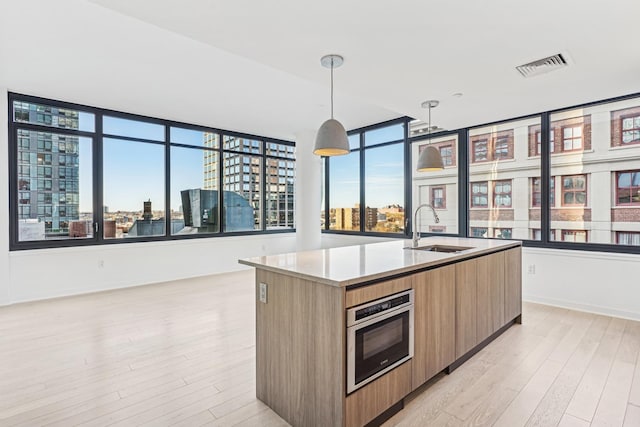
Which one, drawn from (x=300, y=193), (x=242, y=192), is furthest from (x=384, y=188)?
(x=242, y=192)

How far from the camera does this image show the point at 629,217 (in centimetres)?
387

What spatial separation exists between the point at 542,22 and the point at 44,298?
650 cm

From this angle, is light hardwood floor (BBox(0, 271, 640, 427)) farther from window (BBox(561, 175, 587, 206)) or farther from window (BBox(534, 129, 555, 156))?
window (BBox(534, 129, 555, 156))

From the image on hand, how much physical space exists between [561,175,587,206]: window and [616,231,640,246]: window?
0.52 meters

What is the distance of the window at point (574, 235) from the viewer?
4.19 meters

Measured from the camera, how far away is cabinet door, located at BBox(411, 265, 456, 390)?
2.14m

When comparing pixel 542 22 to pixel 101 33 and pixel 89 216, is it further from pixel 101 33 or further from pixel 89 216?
pixel 89 216

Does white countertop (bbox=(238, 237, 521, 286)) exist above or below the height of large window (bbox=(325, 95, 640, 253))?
below

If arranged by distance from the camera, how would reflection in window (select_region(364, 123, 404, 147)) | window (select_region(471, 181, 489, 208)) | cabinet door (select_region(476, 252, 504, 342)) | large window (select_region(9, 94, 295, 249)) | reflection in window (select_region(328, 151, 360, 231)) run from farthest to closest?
reflection in window (select_region(328, 151, 360, 231))
reflection in window (select_region(364, 123, 404, 147))
window (select_region(471, 181, 489, 208))
large window (select_region(9, 94, 295, 249))
cabinet door (select_region(476, 252, 504, 342))

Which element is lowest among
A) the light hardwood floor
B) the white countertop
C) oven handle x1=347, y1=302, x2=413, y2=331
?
the light hardwood floor

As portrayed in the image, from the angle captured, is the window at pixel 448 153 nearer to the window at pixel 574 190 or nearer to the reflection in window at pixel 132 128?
the window at pixel 574 190

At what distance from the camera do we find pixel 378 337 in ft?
6.13

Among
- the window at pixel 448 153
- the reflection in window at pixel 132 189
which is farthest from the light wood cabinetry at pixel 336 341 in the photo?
the reflection in window at pixel 132 189

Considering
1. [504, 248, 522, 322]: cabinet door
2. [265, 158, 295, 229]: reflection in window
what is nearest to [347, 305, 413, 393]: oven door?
[504, 248, 522, 322]: cabinet door
